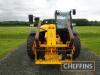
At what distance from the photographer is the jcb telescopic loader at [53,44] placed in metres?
15.3

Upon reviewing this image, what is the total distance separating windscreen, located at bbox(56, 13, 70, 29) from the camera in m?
17.7

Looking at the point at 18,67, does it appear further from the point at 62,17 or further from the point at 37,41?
the point at 62,17

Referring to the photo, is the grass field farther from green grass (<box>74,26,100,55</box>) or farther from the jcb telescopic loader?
the jcb telescopic loader

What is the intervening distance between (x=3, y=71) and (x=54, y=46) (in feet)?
8.58

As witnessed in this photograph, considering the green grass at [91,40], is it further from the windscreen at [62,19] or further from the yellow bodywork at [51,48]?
the yellow bodywork at [51,48]

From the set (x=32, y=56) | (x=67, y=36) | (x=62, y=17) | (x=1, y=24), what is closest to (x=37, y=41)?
(x=32, y=56)

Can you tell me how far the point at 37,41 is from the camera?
50.1ft

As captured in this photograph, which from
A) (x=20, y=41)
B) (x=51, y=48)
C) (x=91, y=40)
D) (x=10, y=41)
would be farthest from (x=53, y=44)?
(x=20, y=41)

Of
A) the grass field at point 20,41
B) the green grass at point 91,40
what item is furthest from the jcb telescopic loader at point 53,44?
the green grass at point 91,40

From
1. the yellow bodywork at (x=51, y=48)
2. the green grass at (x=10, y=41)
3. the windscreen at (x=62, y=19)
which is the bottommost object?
the green grass at (x=10, y=41)

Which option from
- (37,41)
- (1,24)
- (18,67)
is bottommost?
(1,24)

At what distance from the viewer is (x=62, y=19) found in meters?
18.7

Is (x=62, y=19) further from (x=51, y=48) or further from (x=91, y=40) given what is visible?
(x=91, y=40)

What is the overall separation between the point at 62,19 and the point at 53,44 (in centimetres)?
338
